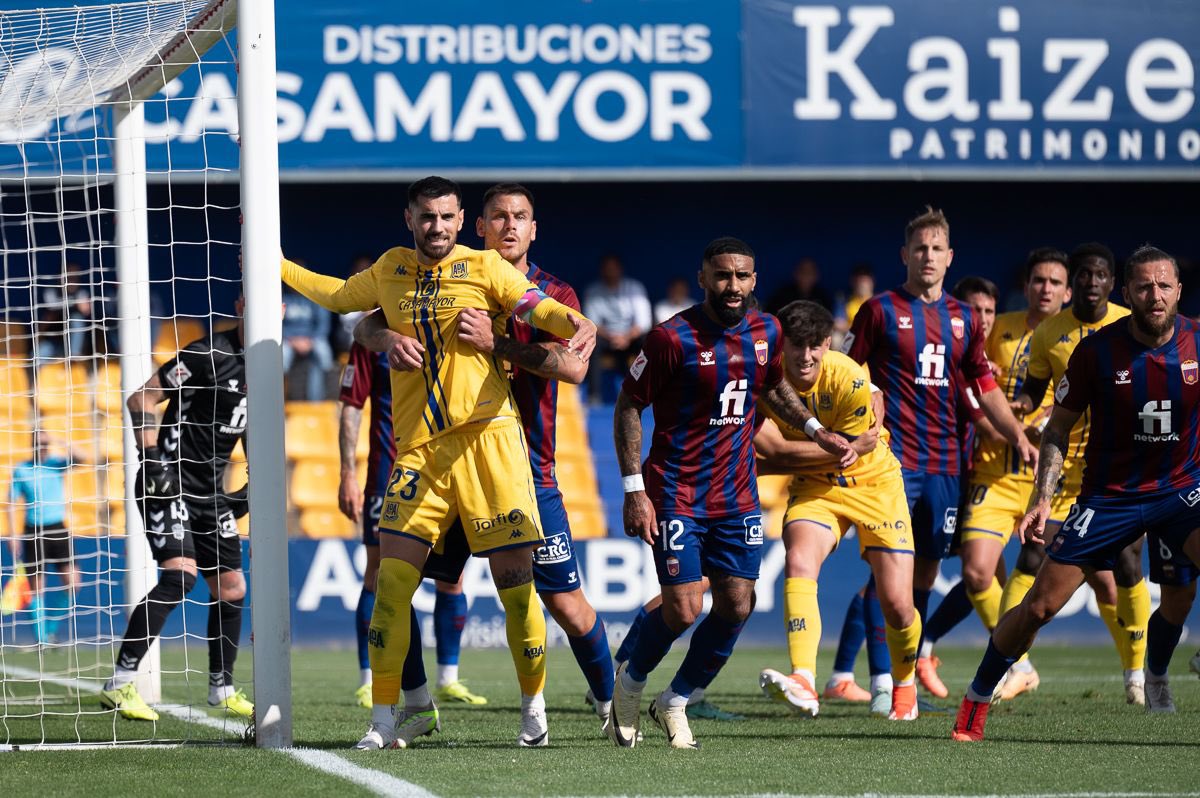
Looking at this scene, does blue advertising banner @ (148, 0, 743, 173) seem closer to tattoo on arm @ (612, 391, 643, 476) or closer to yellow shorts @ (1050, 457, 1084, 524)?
yellow shorts @ (1050, 457, 1084, 524)

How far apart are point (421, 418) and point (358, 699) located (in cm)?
328

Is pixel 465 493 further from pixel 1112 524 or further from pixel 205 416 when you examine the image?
pixel 1112 524

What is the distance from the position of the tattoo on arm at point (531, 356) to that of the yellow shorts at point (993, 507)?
3930mm

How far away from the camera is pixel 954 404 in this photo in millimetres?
9070

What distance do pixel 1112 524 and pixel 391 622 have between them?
315 centimetres

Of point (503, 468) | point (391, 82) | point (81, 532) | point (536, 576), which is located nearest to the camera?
point (503, 468)

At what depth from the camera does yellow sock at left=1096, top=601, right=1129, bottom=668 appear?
352 inches

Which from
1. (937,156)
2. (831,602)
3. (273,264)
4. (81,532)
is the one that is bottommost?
(831,602)

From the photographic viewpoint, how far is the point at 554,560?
7039mm

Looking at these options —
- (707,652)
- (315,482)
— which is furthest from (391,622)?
(315,482)

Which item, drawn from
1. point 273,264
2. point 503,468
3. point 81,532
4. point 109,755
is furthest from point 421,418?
point 81,532

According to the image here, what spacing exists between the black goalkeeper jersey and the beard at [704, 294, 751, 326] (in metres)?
2.76

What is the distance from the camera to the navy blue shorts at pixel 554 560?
7.04 metres

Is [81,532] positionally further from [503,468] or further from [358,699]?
[503,468]
